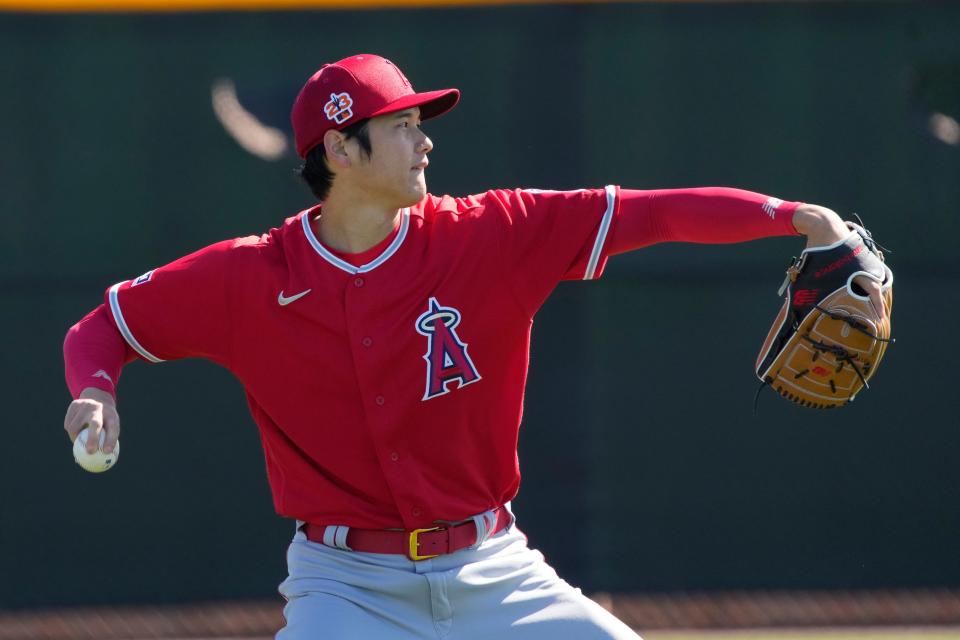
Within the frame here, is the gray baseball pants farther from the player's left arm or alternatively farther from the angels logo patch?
the player's left arm

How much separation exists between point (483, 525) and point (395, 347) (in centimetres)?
47

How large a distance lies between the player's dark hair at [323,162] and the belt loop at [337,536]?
83cm

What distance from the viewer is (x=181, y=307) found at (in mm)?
3227

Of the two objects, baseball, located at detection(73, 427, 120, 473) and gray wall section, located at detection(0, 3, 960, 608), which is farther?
gray wall section, located at detection(0, 3, 960, 608)

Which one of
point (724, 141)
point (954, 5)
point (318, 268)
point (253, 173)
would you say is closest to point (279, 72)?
point (253, 173)

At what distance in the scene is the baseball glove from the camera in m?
2.95

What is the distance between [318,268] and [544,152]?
7.30 feet

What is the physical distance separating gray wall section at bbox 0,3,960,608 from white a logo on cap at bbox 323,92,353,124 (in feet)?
6.56

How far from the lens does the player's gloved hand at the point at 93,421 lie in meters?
2.79

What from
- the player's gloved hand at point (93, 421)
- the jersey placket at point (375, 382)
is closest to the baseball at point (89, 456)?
the player's gloved hand at point (93, 421)

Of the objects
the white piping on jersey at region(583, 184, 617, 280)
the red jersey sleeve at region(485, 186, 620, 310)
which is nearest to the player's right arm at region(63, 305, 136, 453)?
the red jersey sleeve at region(485, 186, 620, 310)

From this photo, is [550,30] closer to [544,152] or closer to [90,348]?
[544,152]

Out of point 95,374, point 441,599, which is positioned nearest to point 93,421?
point 95,374

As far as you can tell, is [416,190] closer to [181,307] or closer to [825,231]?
[181,307]
